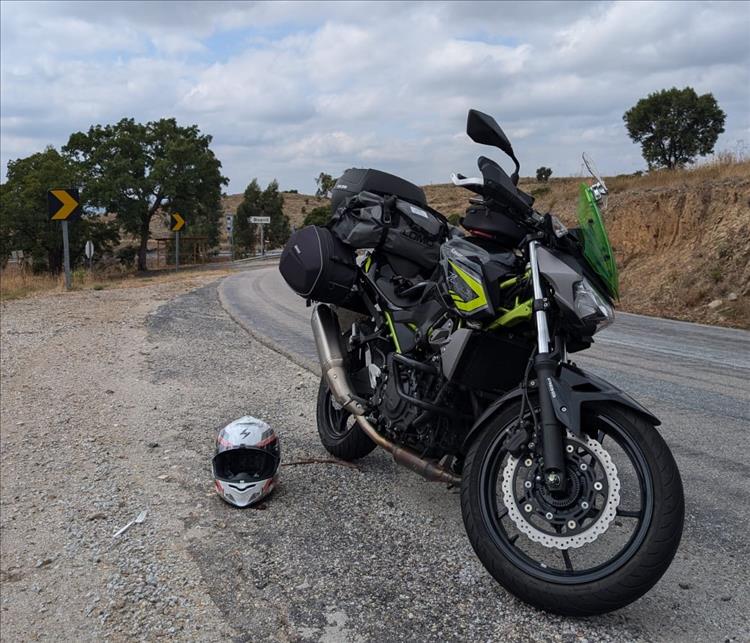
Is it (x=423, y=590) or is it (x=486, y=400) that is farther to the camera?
(x=486, y=400)

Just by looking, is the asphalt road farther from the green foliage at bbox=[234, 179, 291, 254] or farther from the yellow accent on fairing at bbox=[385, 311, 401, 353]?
the green foliage at bbox=[234, 179, 291, 254]

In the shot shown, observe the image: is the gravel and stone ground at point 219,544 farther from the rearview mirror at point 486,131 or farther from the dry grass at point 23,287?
the dry grass at point 23,287

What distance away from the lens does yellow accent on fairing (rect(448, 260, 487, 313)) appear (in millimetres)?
2918

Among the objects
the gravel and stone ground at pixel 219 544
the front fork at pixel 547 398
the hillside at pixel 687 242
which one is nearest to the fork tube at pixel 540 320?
the front fork at pixel 547 398

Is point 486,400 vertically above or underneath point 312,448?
above

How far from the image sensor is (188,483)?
432 centimetres

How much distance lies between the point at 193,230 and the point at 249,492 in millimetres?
50780

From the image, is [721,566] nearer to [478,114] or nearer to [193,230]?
[478,114]

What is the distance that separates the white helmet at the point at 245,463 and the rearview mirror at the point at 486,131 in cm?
216

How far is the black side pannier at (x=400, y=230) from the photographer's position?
152 inches

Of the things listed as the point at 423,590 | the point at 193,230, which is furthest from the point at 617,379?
the point at 193,230

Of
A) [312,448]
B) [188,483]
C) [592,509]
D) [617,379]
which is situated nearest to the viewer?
[592,509]

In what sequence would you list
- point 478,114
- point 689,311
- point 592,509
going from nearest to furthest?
point 592,509 < point 478,114 < point 689,311

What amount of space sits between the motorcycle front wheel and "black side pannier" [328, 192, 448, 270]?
1.37 m
